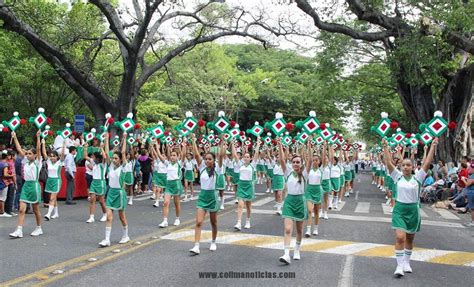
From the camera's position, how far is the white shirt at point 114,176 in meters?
9.31

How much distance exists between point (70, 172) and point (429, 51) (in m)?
13.3

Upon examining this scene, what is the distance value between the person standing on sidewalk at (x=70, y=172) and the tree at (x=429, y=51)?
35.5 feet

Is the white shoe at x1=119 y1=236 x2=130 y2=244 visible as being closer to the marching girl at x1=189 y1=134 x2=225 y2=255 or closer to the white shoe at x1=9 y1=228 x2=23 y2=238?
A: the marching girl at x1=189 y1=134 x2=225 y2=255

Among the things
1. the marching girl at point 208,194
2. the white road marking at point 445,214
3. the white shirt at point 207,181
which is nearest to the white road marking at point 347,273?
the marching girl at point 208,194

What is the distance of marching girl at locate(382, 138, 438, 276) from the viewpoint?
23.8 feet

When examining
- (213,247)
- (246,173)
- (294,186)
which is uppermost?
(246,173)

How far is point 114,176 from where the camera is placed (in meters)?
9.40

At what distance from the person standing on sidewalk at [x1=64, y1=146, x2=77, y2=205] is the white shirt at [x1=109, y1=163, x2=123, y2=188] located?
6.36m

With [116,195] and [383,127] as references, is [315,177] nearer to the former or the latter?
[383,127]

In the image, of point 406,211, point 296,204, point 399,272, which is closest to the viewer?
point 399,272

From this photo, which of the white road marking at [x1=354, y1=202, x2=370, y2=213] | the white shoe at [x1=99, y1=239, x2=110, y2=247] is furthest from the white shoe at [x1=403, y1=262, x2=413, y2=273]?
the white road marking at [x1=354, y1=202, x2=370, y2=213]

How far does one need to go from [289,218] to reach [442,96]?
56.0ft

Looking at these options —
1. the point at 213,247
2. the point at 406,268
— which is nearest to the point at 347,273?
the point at 406,268

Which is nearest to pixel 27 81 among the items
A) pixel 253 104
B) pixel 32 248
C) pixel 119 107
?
pixel 119 107
